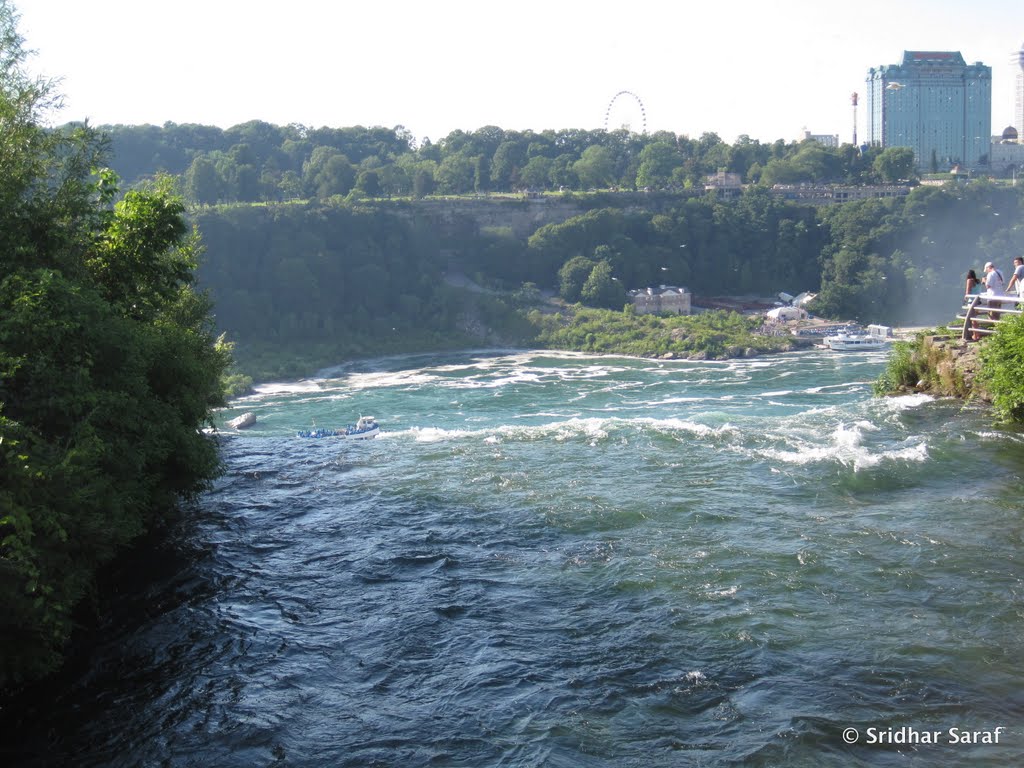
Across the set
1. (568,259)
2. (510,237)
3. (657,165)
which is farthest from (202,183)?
(657,165)

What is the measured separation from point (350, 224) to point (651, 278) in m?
30.5

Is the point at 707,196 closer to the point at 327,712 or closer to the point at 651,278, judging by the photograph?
the point at 651,278

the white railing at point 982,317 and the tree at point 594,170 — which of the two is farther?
the tree at point 594,170

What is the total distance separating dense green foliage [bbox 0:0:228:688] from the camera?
1073 centimetres

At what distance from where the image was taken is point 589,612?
43.0ft

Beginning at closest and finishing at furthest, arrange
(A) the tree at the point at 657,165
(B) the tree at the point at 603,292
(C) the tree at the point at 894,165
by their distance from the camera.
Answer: (B) the tree at the point at 603,292 < (C) the tree at the point at 894,165 < (A) the tree at the point at 657,165

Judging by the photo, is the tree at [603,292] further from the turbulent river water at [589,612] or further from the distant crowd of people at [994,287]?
the turbulent river water at [589,612]

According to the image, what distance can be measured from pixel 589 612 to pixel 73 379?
7568mm

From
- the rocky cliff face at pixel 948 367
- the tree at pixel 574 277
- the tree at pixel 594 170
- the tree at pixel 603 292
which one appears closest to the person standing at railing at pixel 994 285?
the rocky cliff face at pixel 948 367

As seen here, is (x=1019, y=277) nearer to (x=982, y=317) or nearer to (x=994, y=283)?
(x=994, y=283)

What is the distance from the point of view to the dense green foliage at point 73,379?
10.7m

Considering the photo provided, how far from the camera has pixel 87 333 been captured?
13.5 m

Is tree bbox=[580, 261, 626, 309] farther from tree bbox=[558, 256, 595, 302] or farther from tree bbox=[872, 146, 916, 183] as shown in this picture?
tree bbox=[872, 146, 916, 183]

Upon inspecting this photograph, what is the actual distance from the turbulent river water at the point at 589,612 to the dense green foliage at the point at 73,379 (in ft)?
4.39
